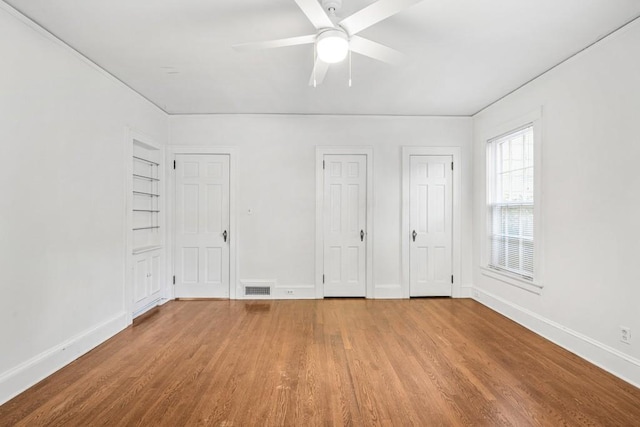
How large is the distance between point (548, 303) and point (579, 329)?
400 millimetres

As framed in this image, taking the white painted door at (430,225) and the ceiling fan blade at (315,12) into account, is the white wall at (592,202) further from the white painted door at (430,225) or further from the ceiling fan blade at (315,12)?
the ceiling fan blade at (315,12)

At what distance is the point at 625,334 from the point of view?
246 centimetres

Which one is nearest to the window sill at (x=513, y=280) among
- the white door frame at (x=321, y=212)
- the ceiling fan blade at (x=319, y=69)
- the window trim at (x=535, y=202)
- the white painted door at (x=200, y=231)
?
the window trim at (x=535, y=202)

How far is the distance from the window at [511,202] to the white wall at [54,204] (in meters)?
4.50

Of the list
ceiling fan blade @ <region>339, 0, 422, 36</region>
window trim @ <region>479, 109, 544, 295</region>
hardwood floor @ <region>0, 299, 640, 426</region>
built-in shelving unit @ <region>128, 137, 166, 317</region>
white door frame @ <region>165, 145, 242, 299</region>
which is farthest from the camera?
white door frame @ <region>165, 145, 242, 299</region>

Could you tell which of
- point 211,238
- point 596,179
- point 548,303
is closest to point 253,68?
point 211,238

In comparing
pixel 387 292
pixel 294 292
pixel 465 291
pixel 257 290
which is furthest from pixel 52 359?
pixel 465 291

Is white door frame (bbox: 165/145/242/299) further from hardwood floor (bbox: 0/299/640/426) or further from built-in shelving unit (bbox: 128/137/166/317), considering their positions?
hardwood floor (bbox: 0/299/640/426)

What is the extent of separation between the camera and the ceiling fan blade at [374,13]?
5.57 ft

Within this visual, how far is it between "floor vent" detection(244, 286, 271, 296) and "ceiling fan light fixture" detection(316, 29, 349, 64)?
3445mm

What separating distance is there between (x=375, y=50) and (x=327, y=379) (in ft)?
7.87

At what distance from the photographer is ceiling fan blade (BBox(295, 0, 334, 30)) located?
5.75ft

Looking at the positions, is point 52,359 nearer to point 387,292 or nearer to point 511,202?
point 387,292

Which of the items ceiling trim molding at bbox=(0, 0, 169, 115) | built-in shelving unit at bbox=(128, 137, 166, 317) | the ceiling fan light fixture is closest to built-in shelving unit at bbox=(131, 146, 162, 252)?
built-in shelving unit at bbox=(128, 137, 166, 317)
